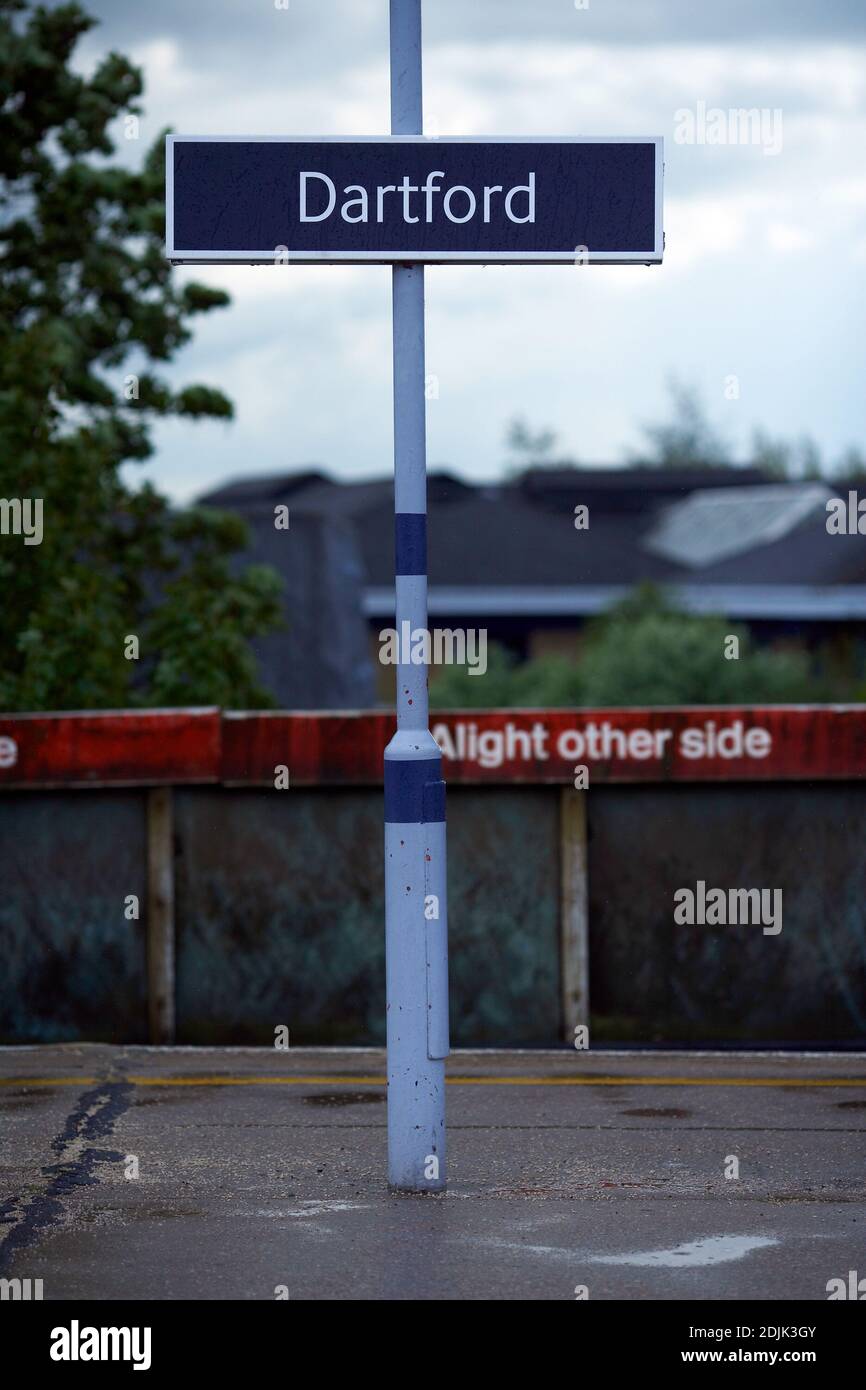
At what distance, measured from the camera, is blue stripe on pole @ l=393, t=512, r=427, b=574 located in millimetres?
7695

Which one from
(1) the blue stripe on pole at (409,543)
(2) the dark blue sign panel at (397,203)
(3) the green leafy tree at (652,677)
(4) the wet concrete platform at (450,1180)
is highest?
(3) the green leafy tree at (652,677)

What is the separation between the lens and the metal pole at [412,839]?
7703 millimetres

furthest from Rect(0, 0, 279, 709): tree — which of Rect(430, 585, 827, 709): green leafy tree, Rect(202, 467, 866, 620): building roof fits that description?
Rect(202, 467, 866, 620): building roof

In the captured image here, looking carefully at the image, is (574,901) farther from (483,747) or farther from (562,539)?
(562,539)

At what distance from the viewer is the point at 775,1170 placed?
823 centimetres

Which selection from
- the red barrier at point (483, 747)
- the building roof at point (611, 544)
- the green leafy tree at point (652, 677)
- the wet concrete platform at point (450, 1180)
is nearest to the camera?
the wet concrete platform at point (450, 1180)

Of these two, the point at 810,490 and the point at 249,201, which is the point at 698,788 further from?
the point at 810,490

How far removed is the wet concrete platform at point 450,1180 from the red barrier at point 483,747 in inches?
68.5

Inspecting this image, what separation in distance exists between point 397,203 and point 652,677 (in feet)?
103

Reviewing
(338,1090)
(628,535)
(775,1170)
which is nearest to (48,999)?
(338,1090)

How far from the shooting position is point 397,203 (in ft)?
25.3

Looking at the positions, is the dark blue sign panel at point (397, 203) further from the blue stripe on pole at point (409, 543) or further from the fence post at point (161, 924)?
the fence post at point (161, 924)

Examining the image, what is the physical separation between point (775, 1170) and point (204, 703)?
10213 mm

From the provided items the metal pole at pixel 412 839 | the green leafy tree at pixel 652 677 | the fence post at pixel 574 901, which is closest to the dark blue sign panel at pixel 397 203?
the metal pole at pixel 412 839
